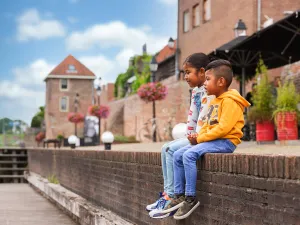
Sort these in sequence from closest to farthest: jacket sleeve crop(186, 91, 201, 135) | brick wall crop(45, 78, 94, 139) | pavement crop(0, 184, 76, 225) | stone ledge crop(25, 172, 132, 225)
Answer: jacket sleeve crop(186, 91, 201, 135)
stone ledge crop(25, 172, 132, 225)
pavement crop(0, 184, 76, 225)
brick wall crop(45, 78, 94, 139)

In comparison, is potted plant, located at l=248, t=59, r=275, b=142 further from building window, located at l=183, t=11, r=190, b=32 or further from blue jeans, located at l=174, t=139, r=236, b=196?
building window, located at l=183, t=11, r=190, b=32

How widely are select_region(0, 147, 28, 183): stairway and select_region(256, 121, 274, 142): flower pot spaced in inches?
534

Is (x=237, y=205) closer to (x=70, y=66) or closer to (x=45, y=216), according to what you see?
(x=45, y=216)

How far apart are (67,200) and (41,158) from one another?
1056 centimetres

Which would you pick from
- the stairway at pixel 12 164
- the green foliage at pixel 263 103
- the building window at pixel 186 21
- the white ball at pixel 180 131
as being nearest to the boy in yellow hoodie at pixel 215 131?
the white ball at pixel 180 131

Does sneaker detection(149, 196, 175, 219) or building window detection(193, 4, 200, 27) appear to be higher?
building window detection(193, 4, 200, 27)

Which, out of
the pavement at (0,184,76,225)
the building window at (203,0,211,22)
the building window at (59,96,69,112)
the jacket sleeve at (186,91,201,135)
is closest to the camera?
the jacket sleeve at (186,91,201,135)

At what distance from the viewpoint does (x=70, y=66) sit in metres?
87.7

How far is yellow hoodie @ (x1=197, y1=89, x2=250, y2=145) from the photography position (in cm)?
490

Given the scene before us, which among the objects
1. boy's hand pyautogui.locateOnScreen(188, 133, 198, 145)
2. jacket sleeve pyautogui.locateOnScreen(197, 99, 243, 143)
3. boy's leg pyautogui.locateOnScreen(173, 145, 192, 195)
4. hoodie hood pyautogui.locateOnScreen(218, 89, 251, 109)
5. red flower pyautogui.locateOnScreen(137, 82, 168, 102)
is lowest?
boy's leg pyautogui.locateOnScreen(173, 145, 192, 195)

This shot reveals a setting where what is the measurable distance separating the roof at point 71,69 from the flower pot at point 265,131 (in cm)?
7057

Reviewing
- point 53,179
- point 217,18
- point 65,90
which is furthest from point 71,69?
point 53,179

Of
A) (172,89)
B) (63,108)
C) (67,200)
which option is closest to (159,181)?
(67,200)

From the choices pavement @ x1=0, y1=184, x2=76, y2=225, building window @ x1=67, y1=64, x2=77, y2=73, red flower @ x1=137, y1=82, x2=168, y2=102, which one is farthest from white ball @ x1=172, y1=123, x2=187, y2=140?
building window @ x1=67, y1=64, x2=77, y2=73
